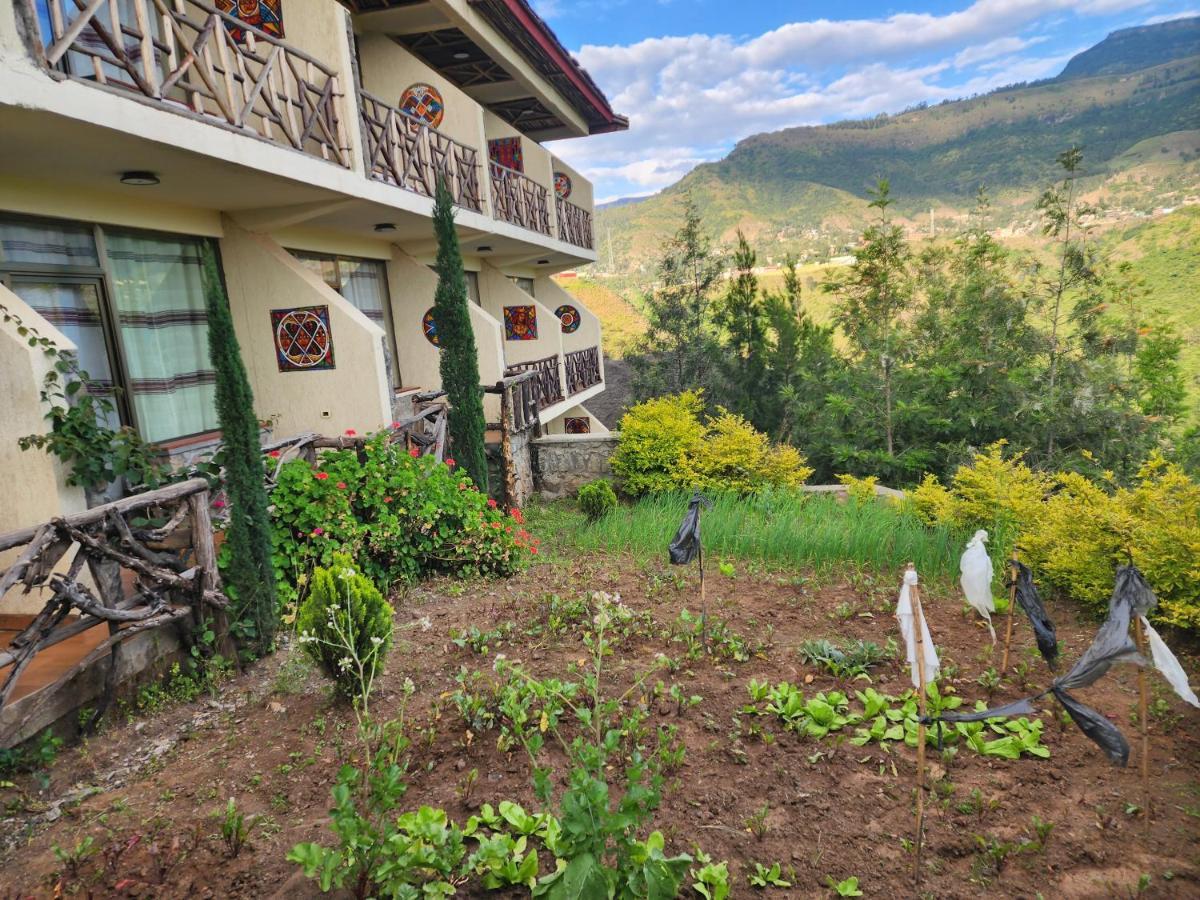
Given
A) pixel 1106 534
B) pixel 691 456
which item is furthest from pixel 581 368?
pixel 1106 534

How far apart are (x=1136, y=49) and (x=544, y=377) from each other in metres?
104

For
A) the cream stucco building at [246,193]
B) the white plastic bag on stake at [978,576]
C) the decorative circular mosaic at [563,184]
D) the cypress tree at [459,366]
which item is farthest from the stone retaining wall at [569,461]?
the white plastic bag on stake at [978,576]

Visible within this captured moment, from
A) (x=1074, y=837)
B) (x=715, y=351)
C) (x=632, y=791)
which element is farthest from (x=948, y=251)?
(x=632, y=791)

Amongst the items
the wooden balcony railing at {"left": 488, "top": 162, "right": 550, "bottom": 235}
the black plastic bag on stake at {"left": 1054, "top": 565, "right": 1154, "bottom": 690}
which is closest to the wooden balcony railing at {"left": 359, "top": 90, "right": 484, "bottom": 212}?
the wooden balcony railing at {"left": 488, "top": 162, "right": 550, "bottom": 235}

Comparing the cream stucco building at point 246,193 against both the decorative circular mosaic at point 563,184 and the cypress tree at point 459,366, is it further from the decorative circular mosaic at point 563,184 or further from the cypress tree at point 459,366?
the decorative circular mosaic at point 563,184

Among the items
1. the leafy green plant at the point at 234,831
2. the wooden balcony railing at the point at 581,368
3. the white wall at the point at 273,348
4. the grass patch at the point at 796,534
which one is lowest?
the grass patch at the point at 796,534

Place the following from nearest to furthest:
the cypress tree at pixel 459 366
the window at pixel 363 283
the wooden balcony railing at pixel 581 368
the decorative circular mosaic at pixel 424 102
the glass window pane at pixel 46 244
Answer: the glass window pane at pixel 46 244
the cypress tree at pixel 459 366
the window at pixel 363 283
the decorative circular mosaic at pixel 424 102
the wooden balcony railing at pixel 581 368

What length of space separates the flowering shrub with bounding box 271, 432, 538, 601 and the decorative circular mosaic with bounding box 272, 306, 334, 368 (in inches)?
70.3

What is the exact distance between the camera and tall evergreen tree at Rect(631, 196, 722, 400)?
17.4m

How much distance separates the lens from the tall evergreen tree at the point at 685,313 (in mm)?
17359

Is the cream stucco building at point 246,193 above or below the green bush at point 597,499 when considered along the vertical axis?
above

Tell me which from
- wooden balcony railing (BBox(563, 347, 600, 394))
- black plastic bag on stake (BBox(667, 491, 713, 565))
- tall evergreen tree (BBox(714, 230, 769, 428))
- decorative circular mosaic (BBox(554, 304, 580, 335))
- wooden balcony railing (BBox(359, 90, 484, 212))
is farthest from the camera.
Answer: decorative circular mosaic (BBox(554, 304, 580, 335))

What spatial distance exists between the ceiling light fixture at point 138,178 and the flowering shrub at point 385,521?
103 inches

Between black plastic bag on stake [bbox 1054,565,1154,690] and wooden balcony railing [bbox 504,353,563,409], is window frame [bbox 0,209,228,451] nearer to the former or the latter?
black plastic bag on stake [bbox 1054,565,1154,690]
